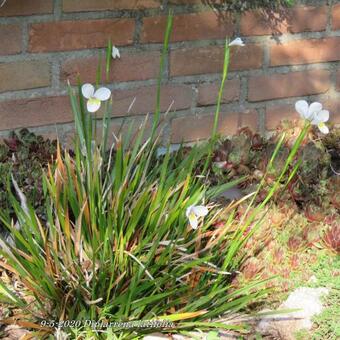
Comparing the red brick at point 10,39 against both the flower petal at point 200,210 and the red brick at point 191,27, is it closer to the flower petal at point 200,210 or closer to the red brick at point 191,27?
the red brick at point 191,27

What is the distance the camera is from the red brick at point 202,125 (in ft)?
11.7

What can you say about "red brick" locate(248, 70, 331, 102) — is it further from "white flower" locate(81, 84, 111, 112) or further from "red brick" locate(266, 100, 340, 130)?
"white flower" locate(81, 84, 111, 112)

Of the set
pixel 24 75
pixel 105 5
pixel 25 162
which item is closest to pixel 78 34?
pixel 105 5

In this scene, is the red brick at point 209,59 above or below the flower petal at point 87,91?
below

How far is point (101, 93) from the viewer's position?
251 centimetres

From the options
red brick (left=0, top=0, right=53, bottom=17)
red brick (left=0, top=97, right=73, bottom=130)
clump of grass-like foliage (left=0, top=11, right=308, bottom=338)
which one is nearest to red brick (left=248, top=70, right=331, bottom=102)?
red brick (left=0, top=97, right=73, bottom=130)

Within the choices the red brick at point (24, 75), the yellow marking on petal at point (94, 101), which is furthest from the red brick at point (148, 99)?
the yellow marking on petal at point (94, 101)

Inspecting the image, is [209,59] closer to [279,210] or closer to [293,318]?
[279,210]

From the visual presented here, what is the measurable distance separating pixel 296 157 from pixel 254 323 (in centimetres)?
99

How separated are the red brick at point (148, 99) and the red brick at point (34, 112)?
0.74 ft

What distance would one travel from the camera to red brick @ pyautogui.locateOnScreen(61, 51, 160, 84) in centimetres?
324

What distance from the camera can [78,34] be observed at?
321 cm

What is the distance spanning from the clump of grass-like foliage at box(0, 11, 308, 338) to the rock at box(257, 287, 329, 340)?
0.35ft

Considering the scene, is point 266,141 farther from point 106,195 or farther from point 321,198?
point 106,195
